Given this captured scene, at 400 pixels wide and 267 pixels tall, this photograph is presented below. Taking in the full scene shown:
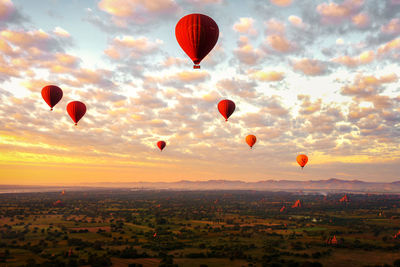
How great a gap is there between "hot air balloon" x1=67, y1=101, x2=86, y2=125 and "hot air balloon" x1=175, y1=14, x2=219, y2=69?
29883mm

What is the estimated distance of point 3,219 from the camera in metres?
105

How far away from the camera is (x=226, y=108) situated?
2239 inches

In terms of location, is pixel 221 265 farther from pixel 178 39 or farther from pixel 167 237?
pixel 178 39

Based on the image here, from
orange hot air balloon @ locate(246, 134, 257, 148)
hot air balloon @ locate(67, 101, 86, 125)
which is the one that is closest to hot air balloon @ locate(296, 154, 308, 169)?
orange hot air balloon @ locate(246, 134, 257, 148)

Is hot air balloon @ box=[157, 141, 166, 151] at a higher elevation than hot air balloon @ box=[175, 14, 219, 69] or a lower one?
lower

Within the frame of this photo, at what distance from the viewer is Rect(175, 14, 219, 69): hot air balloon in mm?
35938

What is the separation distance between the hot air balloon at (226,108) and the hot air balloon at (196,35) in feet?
68.3

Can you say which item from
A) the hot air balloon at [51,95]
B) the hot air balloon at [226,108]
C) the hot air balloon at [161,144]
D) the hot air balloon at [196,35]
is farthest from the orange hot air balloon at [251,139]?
the hot air balloon at [51,95]

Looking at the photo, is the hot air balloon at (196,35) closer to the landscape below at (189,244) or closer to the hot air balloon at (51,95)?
the hot air balloon at (51,95)

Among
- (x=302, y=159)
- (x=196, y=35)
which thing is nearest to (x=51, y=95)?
(x=196, y=35)

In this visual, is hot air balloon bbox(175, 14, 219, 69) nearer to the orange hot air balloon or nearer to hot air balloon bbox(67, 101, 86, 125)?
hot air balloon bbox(67, 101, 86, 125)

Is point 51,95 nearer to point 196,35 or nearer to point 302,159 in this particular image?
point 196,35

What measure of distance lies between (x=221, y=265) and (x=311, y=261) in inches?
696

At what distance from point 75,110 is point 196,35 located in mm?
32319
